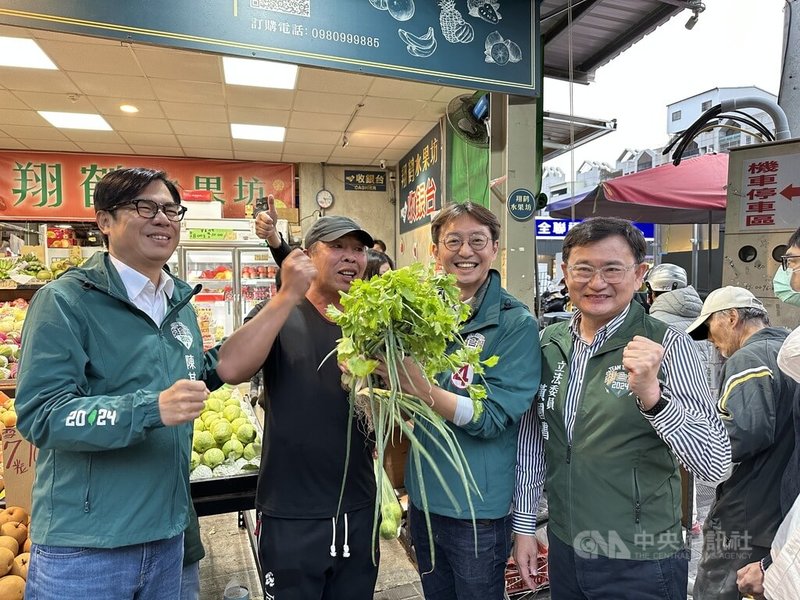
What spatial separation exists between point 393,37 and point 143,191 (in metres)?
1.81

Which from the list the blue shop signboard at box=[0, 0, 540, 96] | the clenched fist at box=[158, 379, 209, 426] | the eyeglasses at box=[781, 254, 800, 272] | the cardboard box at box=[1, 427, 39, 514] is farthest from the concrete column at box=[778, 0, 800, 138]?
the cardboard box at box=[1, 427, 39, 514]

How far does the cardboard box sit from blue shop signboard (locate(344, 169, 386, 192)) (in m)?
6.84

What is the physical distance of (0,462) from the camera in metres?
2.77

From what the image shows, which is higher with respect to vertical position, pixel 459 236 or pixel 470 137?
pixel 470 137

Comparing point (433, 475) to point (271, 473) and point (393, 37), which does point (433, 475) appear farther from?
point (393, 37)

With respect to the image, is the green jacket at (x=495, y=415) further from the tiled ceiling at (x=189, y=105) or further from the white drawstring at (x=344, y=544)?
the tiled ceiling at (x=189, y=105)

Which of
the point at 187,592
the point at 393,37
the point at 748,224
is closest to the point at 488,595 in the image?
the point at 187,592

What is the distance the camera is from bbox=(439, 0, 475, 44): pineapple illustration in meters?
2.83

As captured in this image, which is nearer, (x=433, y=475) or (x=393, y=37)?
(x=433, y=475)

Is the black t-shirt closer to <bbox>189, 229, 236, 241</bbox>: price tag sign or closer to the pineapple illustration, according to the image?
the pineapple illustration

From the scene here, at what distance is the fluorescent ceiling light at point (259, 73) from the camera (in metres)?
4.90

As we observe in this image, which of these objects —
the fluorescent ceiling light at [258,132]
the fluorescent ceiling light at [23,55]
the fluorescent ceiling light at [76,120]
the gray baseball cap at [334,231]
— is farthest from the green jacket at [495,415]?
the fluorescent ceiling light at [76,120]

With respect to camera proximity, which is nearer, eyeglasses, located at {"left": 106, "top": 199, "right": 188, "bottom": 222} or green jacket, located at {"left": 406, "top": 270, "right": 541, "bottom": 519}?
eyeglasses, located at {"left": 106, "top": 199, "right": 188, "bottom": 222}

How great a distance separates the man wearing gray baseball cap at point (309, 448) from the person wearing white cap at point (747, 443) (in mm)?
1549
